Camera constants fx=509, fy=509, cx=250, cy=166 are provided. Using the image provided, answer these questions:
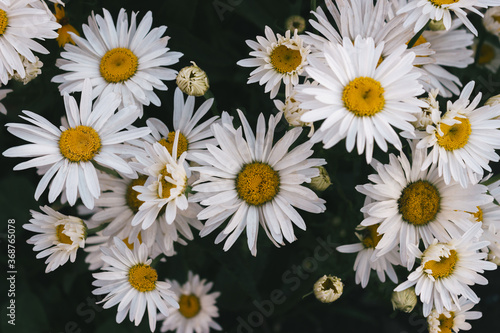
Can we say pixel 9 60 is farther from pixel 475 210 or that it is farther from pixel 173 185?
pixel 475 210

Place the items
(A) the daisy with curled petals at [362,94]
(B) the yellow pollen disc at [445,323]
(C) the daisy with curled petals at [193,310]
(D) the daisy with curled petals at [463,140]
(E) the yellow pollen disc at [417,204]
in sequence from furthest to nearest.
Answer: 1. (C) the daisy with curled petals at [193,310]
2. (B) the yellow pollen disc at [445,323]
3. (E) the yellow pollen disc at [417,204]
4. (D) the daisy with curled petals at [463,140]
5. (A) the daisy with curled petals at [362,94]

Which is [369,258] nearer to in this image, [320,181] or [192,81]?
[320,181]

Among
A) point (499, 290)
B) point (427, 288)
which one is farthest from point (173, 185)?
point (499, 290)

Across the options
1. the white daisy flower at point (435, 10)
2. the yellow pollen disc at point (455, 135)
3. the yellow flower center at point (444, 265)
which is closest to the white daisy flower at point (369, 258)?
the yellow flower center at point (444, 265)

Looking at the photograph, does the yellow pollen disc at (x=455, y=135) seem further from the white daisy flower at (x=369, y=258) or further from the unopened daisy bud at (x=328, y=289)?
the unopened daisy bud at (x=328, y=289)

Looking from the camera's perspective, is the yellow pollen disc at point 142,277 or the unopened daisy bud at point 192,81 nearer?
the unopened daisy bud at point 192,81

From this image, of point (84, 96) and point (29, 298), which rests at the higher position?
point (84, 96)

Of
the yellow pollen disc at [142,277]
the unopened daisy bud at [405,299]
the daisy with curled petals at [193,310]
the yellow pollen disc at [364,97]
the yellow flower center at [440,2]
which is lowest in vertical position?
the daisy with curled petals at [193,310]
